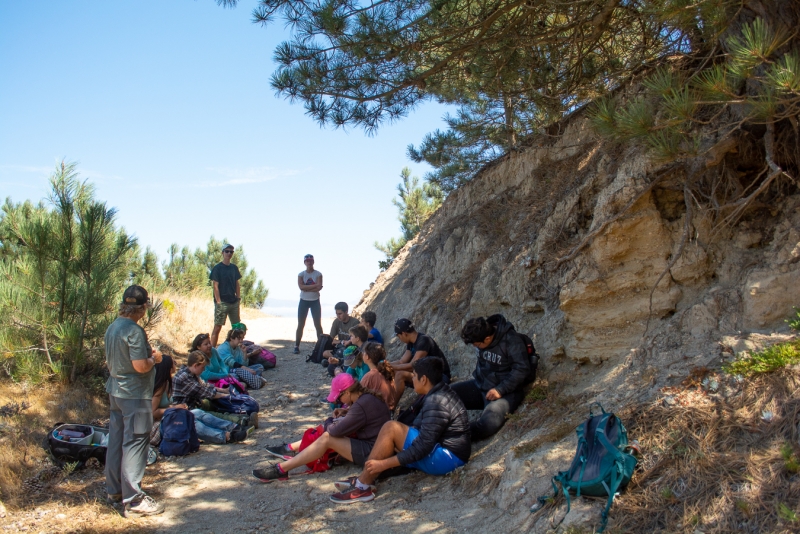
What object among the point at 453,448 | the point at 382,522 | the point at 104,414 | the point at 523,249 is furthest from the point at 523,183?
the point at 104,414

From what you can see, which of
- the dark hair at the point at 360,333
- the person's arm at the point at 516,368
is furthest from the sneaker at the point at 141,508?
the dark hair at the point at 360,333

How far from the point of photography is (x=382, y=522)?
465 centimetres

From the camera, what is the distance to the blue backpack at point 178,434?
6.39m

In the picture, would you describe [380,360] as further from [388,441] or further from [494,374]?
[388,441]

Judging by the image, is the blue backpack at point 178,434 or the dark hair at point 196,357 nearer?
the blue backpack at point 178,434

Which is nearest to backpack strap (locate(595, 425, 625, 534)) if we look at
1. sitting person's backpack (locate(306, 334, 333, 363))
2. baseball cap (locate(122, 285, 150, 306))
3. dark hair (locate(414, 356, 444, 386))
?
dark hair (locate(414, 356, 444, 386))

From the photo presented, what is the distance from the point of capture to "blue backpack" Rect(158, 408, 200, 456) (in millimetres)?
6395

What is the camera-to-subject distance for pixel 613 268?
6090mm

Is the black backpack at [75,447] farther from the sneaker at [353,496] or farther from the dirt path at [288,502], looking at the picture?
the sneaker at [353,496]

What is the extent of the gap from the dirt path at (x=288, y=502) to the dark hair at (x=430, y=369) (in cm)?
90

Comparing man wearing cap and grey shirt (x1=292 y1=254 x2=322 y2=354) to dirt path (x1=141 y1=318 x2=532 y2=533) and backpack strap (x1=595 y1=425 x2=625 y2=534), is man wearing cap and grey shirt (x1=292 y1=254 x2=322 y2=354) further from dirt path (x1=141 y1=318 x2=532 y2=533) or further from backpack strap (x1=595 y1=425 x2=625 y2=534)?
backpack strap (x1=595 y1=425 x2=625 y2=534)

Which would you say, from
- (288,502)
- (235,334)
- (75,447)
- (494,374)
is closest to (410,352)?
(494,374)

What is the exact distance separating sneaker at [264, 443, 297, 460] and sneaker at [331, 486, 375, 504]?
4.15 ft

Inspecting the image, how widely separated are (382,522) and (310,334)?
1115 cm
